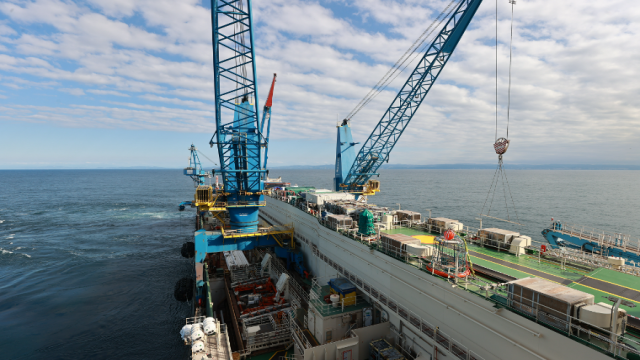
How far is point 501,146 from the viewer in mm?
28031

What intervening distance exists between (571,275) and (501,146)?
12.8 m

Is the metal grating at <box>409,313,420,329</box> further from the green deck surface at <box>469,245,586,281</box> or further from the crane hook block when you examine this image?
the crane hook block

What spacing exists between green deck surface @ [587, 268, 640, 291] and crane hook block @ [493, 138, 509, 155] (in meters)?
11.6

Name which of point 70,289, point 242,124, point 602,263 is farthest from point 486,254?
point 70,289

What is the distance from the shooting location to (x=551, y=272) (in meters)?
19.9

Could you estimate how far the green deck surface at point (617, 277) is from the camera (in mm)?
18000

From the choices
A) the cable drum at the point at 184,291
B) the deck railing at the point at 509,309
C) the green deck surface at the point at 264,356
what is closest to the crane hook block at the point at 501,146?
the deck railing at the point at 509,309

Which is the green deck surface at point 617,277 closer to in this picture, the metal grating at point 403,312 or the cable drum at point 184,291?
the metal grating at point 403,312

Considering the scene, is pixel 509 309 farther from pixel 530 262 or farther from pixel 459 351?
pixel 530 262

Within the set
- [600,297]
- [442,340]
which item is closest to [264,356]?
[442,340]

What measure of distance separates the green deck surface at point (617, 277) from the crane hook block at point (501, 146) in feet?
38.0

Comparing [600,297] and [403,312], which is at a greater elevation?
[600,297]

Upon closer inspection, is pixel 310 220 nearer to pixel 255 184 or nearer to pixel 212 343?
pixel 255 184

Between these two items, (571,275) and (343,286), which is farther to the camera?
(343,286)
